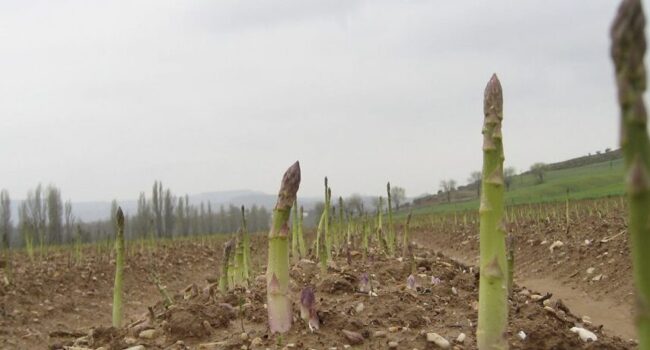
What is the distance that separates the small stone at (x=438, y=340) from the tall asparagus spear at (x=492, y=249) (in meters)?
0.52

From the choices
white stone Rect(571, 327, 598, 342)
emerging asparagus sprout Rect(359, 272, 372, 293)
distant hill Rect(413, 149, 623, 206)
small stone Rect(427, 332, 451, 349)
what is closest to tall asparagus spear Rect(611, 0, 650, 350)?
small stone Rect(427, 332, 451, 349)

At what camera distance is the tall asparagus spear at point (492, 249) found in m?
3.77

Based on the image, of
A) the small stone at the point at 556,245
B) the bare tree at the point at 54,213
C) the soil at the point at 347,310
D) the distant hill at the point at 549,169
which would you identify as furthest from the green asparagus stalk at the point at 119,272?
the distant hill at the point at 549,169

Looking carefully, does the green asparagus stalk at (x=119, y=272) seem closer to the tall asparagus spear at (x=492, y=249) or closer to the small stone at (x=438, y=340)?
the small stone at (x=438, y=340)

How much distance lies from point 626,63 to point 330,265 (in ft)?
21.3

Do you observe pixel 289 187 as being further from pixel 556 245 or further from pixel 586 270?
pixel 556 245

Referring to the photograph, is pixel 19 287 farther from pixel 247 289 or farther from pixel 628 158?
pixel 628 158

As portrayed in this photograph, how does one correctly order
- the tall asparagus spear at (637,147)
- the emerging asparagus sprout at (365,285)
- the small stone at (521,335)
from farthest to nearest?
the emerging asparagus sprout at (365,285)
the small stone at (521,335)
the tall asparagus spear at (637,147)

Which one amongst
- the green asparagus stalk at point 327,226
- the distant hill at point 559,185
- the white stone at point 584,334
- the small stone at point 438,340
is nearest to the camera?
the small stone at point 438,340

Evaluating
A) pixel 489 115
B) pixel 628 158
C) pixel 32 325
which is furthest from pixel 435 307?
pixel 32 325

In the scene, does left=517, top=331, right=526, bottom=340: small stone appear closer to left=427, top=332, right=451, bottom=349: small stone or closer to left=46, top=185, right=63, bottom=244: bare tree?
left=427, top=332, right=451, bottom=349: small stone

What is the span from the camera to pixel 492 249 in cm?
380

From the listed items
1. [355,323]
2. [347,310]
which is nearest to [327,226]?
[347,310]

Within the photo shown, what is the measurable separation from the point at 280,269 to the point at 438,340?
4.30 feet
